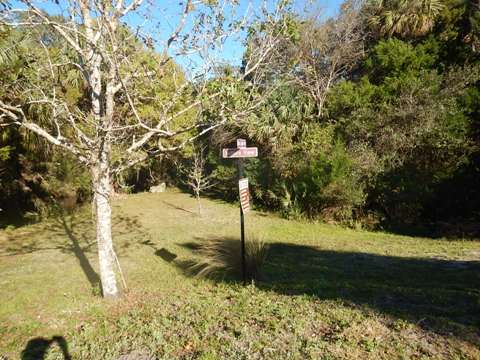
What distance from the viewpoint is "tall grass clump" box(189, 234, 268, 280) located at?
6.13m

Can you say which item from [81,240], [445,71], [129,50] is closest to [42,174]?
[81,240]

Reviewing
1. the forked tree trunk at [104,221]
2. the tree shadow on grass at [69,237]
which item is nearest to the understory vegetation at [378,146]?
the tree shadow on grass at [69,237]

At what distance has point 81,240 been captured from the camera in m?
10.3

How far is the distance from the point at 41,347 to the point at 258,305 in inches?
107

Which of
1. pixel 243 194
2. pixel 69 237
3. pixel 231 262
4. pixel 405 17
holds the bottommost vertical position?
pixel 69 237

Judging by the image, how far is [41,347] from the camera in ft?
13.2

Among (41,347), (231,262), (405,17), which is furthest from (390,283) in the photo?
(405,17)

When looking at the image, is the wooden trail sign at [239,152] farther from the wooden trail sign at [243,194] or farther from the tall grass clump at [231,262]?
the tall grass clump at [231,262]

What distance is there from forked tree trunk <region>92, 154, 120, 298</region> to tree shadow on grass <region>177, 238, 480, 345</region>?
6.19 ft

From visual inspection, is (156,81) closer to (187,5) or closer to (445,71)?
(187,5)

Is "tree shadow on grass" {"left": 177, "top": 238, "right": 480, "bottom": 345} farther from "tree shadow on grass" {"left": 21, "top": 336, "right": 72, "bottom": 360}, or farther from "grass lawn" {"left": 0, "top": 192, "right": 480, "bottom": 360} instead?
"tree shadow on grass" {"left": 21, "top": 336, "right": 72, "bottom": 360}

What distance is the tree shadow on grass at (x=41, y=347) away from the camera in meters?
3.78

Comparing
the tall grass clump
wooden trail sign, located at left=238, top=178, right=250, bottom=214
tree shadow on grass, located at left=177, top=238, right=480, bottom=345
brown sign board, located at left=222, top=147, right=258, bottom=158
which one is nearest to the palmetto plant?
tree shadow on grass, located at left=177, top=238, right=480, bottom=345

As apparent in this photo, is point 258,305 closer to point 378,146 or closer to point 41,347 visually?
point 41,347
